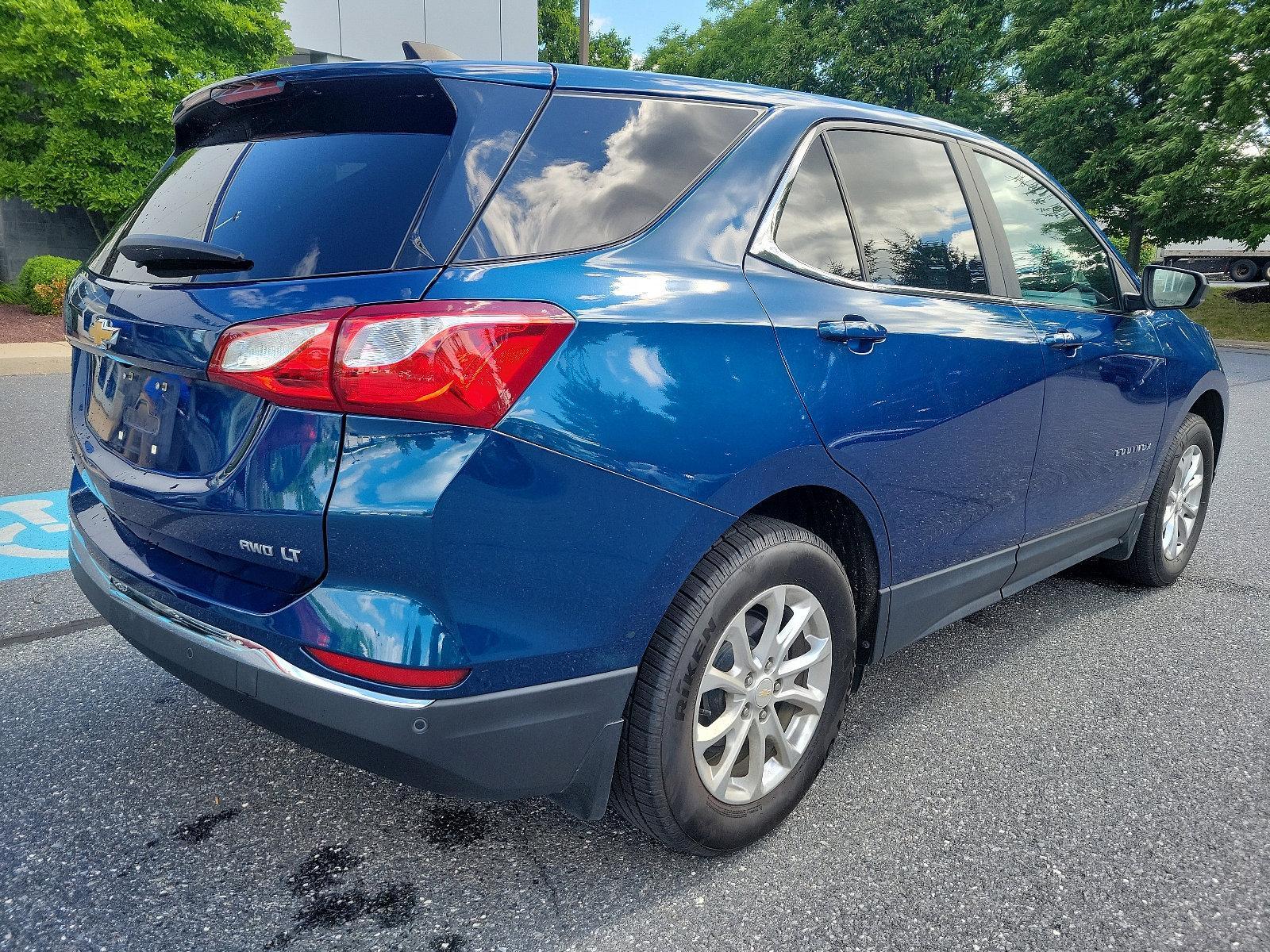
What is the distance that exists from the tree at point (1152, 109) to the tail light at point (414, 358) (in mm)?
24174

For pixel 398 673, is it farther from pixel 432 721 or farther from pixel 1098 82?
pixel 1098 82

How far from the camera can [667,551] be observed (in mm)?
1858

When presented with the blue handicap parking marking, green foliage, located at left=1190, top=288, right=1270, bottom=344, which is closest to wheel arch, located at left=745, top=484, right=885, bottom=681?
the blue handicap parking marking

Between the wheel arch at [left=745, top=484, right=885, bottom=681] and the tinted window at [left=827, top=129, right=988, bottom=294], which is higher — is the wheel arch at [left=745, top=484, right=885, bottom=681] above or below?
below

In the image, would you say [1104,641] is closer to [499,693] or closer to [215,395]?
[499,693]

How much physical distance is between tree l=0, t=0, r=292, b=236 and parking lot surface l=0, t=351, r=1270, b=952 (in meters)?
15.0

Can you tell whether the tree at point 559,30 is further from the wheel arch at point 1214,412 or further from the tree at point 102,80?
the wheel arch at point 1214,412

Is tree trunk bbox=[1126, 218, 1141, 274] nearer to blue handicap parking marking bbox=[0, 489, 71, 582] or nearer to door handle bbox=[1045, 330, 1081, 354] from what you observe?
door handle bbox=[1045, 330, 1081, 354]

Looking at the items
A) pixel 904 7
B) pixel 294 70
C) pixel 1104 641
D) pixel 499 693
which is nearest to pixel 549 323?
pixel 499 693

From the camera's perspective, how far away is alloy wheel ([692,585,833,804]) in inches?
82.1

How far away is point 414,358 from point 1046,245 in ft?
8.44

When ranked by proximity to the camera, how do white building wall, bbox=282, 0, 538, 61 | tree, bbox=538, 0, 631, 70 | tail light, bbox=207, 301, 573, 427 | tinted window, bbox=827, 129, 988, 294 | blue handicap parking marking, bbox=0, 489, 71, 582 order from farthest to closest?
tree, bbox=538, 0, 631, 70 < white building wall, bbox=282, 0, 538, 61 < blue handicap parking marking, bbox=0, 489, 71, 582 < tinted window, bbox=827, 129, 988, 294 < tail light, bbox=207, 301, 573, 427

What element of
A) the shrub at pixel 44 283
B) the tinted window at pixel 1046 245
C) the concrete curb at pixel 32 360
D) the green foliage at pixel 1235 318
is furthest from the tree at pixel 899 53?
the tinted window at pixel 1046 245

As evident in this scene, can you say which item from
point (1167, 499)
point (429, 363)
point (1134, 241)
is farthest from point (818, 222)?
point (1134, 241)
